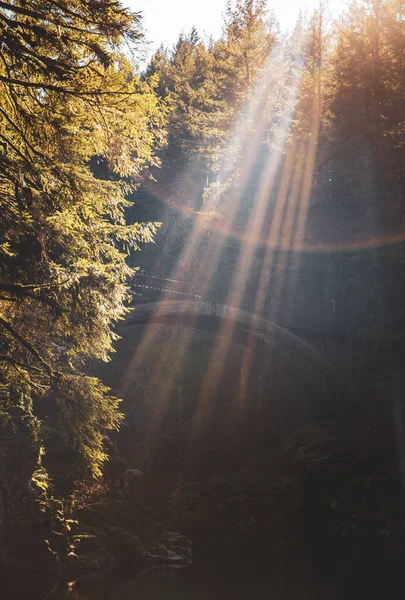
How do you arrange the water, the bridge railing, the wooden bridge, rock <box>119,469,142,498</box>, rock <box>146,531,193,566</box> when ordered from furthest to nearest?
the bridge railing < the wooden bridge < rock <box>119,469,142,498</box> < rock <box>146,531,193,566</box> < the water

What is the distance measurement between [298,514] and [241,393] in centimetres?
1064

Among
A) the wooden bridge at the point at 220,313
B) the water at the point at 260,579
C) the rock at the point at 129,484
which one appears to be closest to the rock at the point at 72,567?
the water at the point at 260,579

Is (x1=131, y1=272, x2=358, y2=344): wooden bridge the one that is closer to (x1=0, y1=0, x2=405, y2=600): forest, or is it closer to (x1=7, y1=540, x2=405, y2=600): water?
(x1=0, y1=0, x2=405, y2=600): forest

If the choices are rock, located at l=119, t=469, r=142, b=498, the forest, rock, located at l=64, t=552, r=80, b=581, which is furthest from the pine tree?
rock, located at l=119, t=469, r=142, b=498

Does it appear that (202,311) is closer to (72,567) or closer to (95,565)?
(95,565)

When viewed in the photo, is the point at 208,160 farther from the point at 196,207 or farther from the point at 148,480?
the point at 148,480

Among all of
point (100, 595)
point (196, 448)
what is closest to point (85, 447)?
point (100, 595)

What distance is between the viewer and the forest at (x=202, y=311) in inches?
262

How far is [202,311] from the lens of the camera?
22.3m

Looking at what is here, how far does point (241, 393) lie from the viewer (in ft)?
83.1

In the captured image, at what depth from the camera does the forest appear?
6.65 meters

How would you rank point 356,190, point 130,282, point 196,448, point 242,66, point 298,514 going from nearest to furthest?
point 298,514 < point 196,448 < point 356,190 < point 130,282 < point 242,66

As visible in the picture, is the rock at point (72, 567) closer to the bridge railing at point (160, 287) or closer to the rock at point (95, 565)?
the rock at point (95, 565)

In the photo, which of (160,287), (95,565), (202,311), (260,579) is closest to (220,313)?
(202,311)
